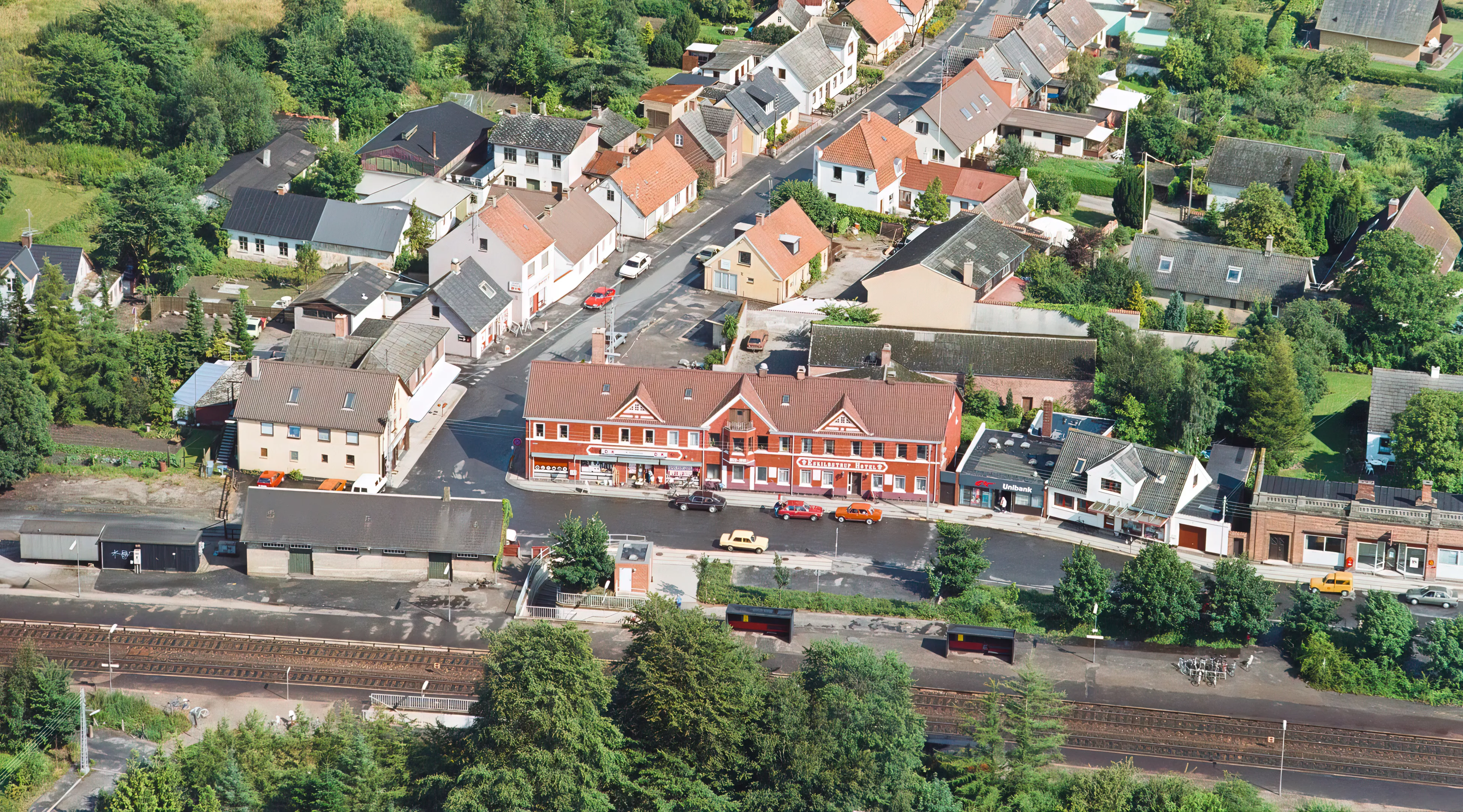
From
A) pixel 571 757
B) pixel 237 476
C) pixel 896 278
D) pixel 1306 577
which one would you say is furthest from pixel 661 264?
pixel 571 757

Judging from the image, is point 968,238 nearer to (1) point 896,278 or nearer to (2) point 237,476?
(1) point 896,278

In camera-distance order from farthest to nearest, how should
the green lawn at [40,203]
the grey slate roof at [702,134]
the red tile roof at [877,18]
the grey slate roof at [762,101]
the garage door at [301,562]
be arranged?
the red tile roof at [877,18]
the grey slate roof at [762,101]
the grey slate roof at [702,134]
the green lawn at [40,203]
the garage door at [301,562]

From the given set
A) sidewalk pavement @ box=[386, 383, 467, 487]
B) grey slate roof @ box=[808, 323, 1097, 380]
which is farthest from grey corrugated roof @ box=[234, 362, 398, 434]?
grey slate roof @ box=[808, 323, 1097, 380]

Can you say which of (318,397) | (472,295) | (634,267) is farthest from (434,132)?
(318,397)

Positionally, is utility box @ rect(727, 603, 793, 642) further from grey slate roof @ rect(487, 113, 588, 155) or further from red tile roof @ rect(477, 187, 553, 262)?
grey slate roof @ rect(487, 113, 588, 155)

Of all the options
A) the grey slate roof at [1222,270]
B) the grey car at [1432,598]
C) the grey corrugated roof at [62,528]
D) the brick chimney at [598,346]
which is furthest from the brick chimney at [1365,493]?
the grey corrugated roof at [62,528]

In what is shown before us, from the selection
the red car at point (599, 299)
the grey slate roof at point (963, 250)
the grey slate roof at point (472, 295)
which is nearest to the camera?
the grey slate roof at point (472, 295)

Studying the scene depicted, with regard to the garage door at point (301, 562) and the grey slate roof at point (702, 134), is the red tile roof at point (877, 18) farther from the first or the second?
the garage door at point (301, 562)
